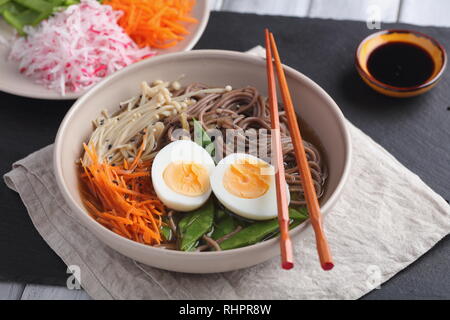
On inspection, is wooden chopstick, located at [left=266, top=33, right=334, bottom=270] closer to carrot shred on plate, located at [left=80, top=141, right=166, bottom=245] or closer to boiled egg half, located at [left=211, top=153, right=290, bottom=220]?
boiled egg half, located at [left=211, top=153, right=290, bottom=220]

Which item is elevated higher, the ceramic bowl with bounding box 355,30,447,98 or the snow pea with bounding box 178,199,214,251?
the ceramic bowl with bounding box 355,30,447,98

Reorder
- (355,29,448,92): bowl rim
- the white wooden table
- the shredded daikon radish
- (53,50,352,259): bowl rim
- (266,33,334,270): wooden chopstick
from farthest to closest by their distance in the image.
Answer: the white wooden table, the shredded daikon radish, (355,29,448,92): bowl rim, (53,50,352,259): bowl rim, (266,33,334,270): wooden chopstick

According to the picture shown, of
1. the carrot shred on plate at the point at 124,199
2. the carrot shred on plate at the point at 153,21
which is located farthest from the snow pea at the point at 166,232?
the carrot shred on plate at the point at 153,21

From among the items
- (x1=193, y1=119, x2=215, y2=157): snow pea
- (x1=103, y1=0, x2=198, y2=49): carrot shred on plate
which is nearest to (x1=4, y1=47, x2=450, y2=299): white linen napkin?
(x1=193, y1=119, x2=215, y2=157): snow pea

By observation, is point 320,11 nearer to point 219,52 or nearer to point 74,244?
point 219,52

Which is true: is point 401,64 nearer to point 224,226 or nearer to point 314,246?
point 314,246
